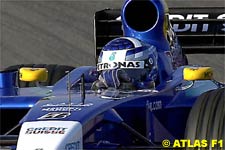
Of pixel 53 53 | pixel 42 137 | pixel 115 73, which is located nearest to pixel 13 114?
pixel 115 73

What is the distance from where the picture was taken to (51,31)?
8625mm

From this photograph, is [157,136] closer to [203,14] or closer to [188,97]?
[188,97]

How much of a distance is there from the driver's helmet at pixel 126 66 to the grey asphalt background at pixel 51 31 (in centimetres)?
316

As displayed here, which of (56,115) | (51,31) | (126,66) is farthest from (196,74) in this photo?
(51,31)

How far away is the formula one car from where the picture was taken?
398 centimetres

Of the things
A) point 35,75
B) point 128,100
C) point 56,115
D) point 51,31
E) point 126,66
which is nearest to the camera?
point 56,115

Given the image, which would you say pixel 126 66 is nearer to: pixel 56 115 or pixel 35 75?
pixel 35 75

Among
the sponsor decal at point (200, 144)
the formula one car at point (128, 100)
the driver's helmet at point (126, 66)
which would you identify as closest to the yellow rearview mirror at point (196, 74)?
the formula one car at point (128, 100)

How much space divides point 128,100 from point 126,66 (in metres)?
0.40

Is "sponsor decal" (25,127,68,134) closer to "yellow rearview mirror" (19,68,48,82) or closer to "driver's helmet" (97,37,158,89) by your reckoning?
"driver's helmet" (97,37,158,89)

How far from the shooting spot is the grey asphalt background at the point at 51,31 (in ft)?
27.5

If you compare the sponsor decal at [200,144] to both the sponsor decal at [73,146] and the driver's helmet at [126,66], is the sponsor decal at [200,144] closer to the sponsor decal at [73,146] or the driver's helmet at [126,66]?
the sponsor decal at [73,146]

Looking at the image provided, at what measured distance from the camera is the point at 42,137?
3771 mm

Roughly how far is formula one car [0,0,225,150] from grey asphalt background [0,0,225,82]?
8.53 feet
